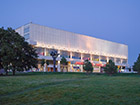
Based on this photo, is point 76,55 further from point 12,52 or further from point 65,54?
point 12,52

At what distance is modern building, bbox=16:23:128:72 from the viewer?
8244cm

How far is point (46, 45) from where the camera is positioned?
84.5 meters

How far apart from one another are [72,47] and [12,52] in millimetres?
60316

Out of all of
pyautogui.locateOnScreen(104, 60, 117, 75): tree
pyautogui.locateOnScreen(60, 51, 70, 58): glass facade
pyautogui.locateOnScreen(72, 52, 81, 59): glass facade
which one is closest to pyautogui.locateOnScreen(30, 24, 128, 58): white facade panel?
pyautogui.locateOnScreen(72, 52, 81, 59): glass facade

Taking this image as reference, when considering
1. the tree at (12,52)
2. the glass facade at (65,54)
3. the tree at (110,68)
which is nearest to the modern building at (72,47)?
the glass facade at (65,54)

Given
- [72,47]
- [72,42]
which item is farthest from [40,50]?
[72,42]

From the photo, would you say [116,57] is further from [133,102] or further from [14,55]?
[133,102]

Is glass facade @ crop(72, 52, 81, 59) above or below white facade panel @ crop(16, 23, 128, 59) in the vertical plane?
below

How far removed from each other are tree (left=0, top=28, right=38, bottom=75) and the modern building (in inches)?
1458

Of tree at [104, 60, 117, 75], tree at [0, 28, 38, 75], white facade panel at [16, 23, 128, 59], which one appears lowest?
tree at [104, 60, 117, 75]

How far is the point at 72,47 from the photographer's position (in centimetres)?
9512

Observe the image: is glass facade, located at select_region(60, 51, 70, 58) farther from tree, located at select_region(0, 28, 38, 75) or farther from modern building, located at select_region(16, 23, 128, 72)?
tree, located at select_region(0, 28, 38, 75)

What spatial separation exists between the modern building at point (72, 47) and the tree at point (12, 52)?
37028mm

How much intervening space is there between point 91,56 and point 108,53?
542 inches
